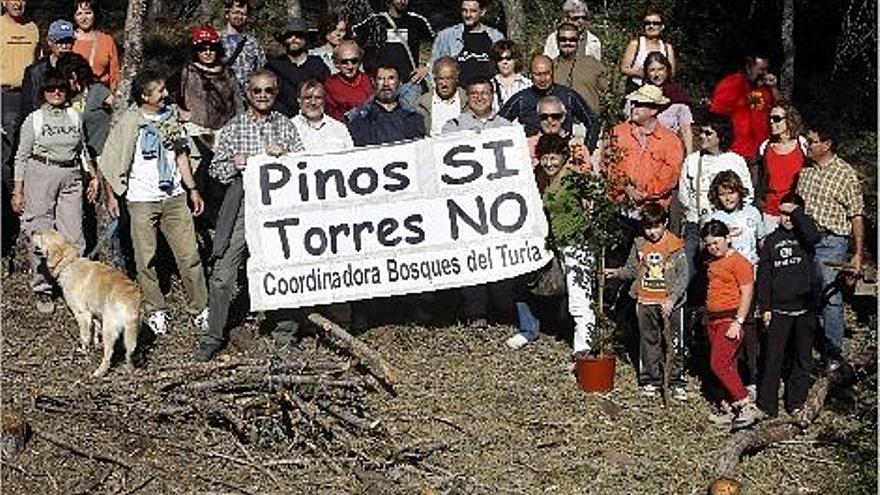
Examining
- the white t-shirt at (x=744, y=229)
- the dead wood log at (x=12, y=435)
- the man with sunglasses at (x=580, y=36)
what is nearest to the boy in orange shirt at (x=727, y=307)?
the white t-shirt at (x=744, y=229)

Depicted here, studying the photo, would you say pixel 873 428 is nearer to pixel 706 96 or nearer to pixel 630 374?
pixel 630 374

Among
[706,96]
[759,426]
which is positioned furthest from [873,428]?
[706,96]

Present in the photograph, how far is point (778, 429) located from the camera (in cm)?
983

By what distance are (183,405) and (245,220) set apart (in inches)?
74.9

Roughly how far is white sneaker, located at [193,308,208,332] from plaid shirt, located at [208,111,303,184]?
1.29m

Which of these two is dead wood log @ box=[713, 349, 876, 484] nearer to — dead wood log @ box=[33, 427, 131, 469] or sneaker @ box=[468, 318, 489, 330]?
sneaker @ box=[468, 318, 489, 330]

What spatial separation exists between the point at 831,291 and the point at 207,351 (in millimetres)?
4664

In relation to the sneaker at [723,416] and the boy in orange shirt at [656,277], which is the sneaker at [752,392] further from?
the boy in orange shirt at [656,277]

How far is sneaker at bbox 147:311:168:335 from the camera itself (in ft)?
38.3

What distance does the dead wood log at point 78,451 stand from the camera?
8992mm

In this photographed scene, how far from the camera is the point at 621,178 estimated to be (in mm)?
10633

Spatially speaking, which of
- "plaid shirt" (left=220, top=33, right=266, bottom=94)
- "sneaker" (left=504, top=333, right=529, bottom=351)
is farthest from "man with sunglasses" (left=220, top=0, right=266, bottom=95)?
"sneaker" (left=504, top=333, right=529, bottom=351)

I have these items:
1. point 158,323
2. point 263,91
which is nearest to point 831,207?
point 263,91

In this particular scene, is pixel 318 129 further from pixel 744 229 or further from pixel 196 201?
pixel 744 229
